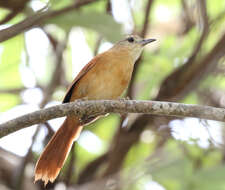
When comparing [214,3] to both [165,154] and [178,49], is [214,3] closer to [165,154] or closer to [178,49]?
[178,49]

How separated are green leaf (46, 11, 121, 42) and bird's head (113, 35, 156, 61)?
27.5 inches

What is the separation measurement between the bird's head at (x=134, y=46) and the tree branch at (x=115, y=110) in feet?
4.80

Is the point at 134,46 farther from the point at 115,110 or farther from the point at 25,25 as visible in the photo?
the point at 25,25

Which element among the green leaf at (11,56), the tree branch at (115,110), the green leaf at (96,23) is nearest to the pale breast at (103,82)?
the green leaf at (96,23)

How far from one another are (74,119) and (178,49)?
1290 millimetres

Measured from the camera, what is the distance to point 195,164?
4273 mm

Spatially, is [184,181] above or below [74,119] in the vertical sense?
below

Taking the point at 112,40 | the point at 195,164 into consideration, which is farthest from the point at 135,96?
the point at 112,40

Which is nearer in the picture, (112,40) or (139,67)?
(112,40)

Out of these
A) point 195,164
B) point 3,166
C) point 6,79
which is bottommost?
point 195,164

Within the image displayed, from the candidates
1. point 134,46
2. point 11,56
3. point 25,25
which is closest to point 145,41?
point 134,46

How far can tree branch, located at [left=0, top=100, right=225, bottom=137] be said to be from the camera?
104 inches

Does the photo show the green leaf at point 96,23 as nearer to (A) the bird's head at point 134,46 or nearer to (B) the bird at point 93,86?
(B) the bird at point 93,86

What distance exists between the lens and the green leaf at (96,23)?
364cm
